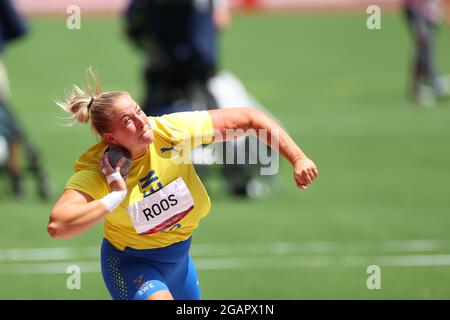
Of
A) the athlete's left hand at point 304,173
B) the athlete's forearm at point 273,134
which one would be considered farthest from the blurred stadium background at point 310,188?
the athlete's left hand at point 304,173

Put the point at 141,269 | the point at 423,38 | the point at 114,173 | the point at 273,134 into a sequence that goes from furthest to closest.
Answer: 1. the point at 423,38
2. the point at 141,269
3. the point at 273,134
4. the point at 114,173

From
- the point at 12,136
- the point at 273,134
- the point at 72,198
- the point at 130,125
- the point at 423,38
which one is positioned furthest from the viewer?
the point at 423,38

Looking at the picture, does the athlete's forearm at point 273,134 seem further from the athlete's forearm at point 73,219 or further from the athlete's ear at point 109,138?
the athlete's forearm at point 73,219

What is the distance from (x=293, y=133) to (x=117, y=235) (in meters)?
12.0

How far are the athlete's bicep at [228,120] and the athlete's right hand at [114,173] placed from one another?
2.12 feet

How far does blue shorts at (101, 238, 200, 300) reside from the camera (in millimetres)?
6238

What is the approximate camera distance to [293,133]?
715 inches

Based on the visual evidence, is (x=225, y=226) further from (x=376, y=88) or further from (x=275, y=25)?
(x=275, y=25)

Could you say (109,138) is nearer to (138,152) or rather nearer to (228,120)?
(138,152)

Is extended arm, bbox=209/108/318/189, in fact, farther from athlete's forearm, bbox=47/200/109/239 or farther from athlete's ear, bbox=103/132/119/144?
athlete's forearm, bbox=47/200/109/239

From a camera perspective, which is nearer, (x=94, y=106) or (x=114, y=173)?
(x=114, y=173)

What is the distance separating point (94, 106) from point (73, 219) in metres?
0.87

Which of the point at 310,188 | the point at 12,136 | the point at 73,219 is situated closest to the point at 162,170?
the point at 73,219

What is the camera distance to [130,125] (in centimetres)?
589
